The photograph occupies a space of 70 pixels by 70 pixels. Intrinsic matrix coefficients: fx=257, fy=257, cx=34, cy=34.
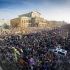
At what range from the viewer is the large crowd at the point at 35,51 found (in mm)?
3004

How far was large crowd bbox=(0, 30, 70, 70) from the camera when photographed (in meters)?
3.00

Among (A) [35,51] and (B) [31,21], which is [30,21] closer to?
(B) [31,21]

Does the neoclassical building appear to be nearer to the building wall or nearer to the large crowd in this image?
the building wall

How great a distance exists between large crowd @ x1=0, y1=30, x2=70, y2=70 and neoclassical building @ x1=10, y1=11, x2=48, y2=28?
11 centimetres

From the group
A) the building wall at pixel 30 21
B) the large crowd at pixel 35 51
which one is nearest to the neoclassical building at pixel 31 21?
the building wall at pixel 30 21

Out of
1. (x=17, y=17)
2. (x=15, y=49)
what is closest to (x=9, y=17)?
(x=17, y=17)

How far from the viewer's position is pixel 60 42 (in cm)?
304

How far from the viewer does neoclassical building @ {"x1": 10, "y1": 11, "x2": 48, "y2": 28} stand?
3117mm

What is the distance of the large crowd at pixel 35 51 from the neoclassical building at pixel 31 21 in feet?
0.38

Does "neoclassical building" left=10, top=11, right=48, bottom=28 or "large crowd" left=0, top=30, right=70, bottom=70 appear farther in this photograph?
"neoclassical building" left=10, top=11, right=48, bottom=28

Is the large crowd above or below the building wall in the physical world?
below

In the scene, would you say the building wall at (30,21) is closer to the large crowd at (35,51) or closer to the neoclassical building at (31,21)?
the neoclassical building at (31,21)

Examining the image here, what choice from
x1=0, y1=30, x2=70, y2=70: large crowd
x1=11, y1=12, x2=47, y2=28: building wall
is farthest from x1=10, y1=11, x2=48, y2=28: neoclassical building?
x1=0, y1=30, x2=70, y2=70: large crowd

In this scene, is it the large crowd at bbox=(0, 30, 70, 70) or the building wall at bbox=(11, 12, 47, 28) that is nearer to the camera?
the large crowd at bbox=(0, 30, 70, 70)
